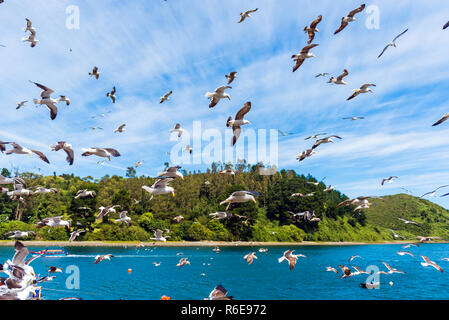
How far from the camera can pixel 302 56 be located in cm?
1559

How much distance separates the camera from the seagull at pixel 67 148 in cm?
1242

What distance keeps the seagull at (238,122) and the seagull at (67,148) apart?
661 cm

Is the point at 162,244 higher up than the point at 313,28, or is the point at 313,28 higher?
the point at 313,28

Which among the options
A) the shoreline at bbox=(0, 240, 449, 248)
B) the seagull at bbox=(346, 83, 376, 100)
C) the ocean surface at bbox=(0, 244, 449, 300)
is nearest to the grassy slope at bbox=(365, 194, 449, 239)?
the shoreline at bbox=(0, 240, 449, 248)

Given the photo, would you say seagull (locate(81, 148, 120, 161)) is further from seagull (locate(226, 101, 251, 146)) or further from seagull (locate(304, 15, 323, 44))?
seagull (locate(304, 15, 323, 44))

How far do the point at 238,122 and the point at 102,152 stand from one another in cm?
590

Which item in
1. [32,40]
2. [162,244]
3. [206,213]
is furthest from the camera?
[206,213]

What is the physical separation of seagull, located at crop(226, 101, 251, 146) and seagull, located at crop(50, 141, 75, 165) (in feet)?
21.7

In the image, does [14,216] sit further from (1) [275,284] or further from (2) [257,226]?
(1) [275,284]

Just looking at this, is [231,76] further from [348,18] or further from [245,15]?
[348,18]

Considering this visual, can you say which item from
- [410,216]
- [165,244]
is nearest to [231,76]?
[165,244]
